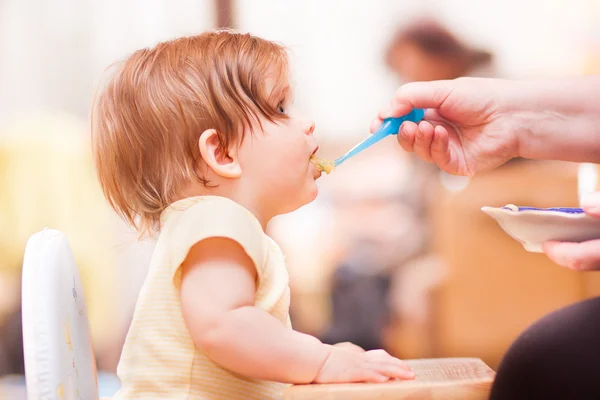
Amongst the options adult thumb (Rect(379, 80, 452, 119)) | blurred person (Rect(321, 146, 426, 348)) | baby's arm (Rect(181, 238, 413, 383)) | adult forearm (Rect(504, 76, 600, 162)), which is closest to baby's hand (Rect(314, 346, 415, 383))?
→ baby's arm (Rect(181, 238, 413, 383))

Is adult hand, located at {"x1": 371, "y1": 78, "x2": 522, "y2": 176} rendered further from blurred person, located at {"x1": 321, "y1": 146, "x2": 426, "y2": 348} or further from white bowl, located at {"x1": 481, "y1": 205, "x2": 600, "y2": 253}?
blurred person, located at {"x1": 321, "y1": 146, "x2": 426, "y2": 348}

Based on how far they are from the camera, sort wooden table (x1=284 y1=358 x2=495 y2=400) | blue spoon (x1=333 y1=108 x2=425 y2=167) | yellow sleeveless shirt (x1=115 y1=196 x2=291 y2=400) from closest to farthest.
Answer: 1. wooden table (x1=284 y1=358 x2=495 y2=400)
2. yellow sleeveless shirt (x1=115 y1=196 x2=291 y2=400)
3. blue spoon (x1=333 y1=108 x2=425 y2=167)

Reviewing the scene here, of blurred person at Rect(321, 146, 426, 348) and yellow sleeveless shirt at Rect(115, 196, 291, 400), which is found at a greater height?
yellow sleeveless shirt at Rect(115, 196, 291, 400)

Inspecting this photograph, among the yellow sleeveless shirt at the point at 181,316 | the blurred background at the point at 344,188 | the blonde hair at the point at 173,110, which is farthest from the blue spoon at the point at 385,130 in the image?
the blurred background at the point at 344,188

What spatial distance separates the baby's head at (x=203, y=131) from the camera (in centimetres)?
93

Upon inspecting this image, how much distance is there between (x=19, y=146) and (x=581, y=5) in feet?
7.12

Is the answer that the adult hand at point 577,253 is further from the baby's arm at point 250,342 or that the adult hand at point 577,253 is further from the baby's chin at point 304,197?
the baby's chin at point 304,197

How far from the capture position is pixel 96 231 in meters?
2.30

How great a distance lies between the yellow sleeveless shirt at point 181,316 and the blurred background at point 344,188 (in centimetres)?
145

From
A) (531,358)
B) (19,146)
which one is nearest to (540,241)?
(531,358)

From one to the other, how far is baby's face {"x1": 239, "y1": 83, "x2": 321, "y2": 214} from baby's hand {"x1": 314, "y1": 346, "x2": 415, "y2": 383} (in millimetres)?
281

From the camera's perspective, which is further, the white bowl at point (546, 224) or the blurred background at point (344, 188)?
the blurred background at point (344, 188)

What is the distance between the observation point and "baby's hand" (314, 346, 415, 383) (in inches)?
28.8

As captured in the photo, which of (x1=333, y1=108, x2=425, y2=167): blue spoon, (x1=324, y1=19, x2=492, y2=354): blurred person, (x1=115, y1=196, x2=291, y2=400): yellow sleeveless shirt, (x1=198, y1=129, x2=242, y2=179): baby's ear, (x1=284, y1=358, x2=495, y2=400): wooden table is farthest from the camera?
(x1=324, y1=19, x2=492, y2=354): blurred person
